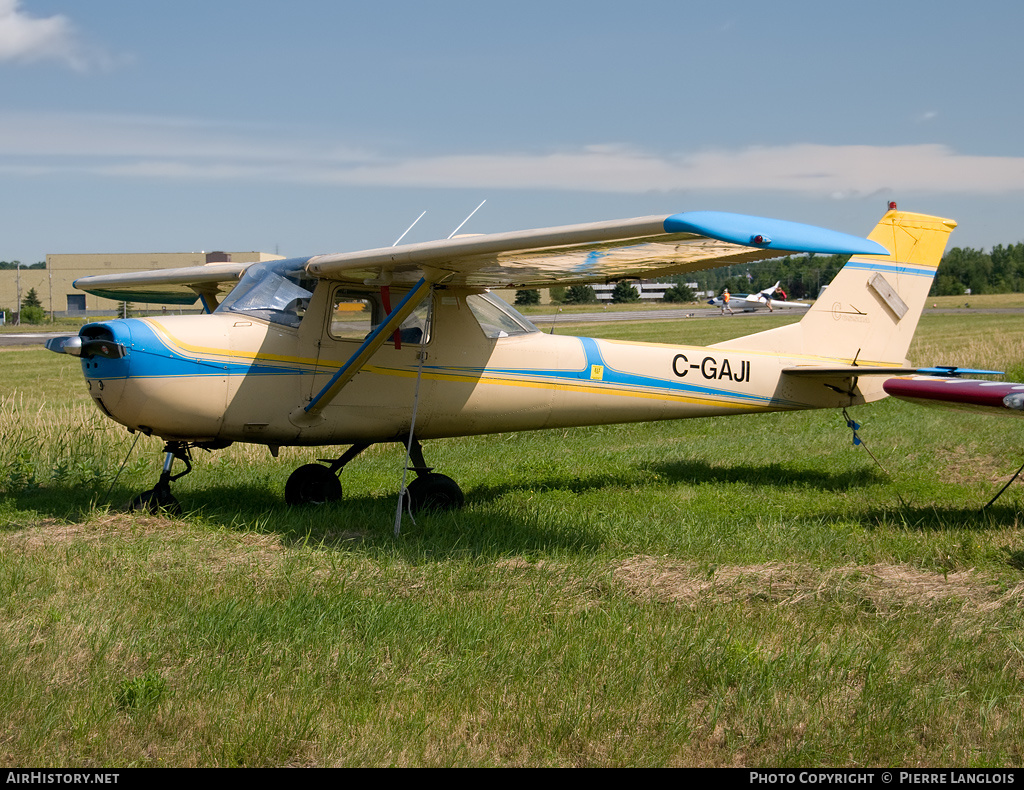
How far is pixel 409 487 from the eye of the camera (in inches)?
333

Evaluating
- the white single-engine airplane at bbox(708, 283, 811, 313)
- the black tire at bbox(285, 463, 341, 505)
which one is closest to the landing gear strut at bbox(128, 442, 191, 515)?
the black tire at bbox(285, 463, 341, 505)

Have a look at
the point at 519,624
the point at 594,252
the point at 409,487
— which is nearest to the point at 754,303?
the point at 409,487

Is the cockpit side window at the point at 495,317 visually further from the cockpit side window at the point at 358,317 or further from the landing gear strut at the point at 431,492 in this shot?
the landing gear strut at the point at 431,492

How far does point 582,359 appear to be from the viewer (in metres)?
9.16

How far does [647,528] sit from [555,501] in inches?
67.8

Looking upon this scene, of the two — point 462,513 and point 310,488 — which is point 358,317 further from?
point 462,513

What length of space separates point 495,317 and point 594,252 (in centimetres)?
219

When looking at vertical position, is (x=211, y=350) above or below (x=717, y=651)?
above

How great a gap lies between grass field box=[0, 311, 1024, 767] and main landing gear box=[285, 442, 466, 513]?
9.3 inches

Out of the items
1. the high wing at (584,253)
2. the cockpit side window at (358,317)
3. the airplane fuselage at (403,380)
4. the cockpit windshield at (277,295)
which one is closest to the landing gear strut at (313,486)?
the airplane fuselage at (403,380)

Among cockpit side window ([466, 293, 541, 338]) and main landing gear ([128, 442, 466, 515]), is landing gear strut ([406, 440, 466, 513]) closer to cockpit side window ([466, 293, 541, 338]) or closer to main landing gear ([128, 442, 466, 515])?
main landing gear ([128, 442, 466, 515])
